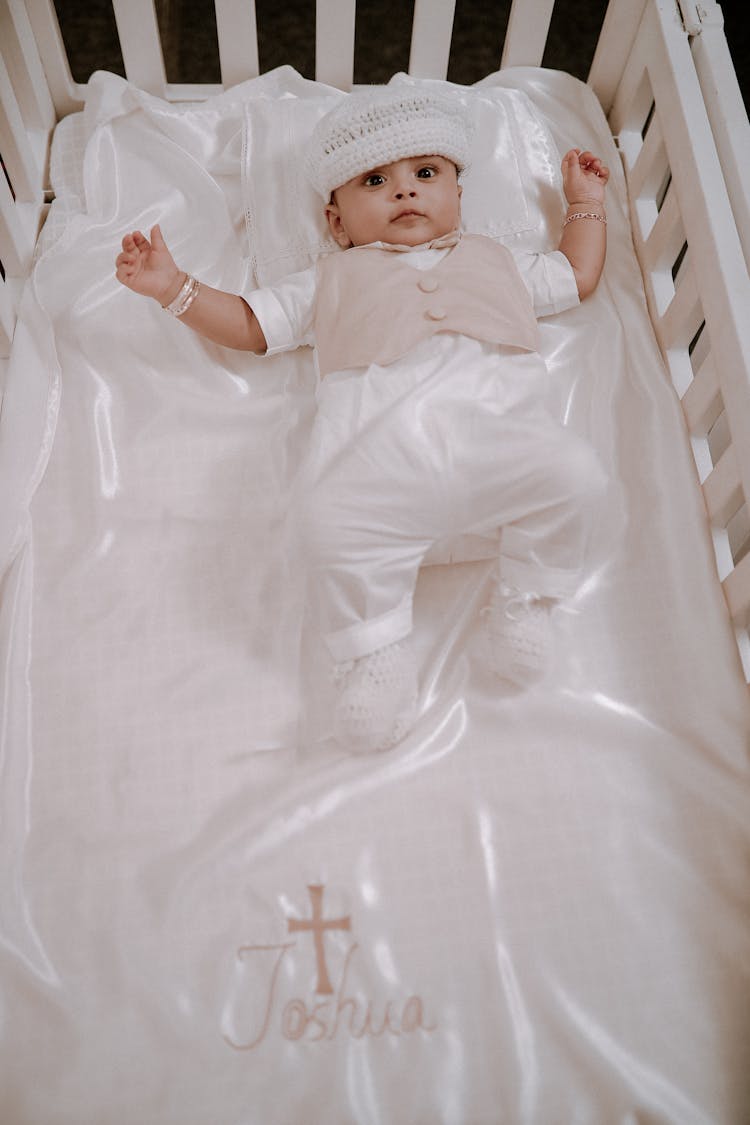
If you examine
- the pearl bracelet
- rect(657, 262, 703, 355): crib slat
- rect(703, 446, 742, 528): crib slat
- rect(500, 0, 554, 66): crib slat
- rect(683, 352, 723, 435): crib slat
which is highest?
rect(500, 0, 554, 66): crib slat

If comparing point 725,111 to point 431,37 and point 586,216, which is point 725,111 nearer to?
Result: point 586,216

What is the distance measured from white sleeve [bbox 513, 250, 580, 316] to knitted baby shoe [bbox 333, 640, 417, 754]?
0.54 metres

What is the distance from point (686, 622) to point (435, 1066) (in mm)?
572

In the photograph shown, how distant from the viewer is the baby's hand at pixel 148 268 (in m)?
1.15

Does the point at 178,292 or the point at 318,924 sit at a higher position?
the point at 178,292

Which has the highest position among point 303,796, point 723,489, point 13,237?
point 13,237

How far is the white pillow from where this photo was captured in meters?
1.34

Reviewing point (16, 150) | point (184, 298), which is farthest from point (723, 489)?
point (16, 150)

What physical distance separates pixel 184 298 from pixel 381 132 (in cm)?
32

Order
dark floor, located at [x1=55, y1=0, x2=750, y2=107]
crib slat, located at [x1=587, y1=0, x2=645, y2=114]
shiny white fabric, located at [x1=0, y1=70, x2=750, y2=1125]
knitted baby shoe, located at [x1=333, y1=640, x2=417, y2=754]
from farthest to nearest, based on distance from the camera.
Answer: dark floor, located at [x1=55, y1=0, x2=750, y2=107]
crib slat, located at [x1=587, y1=0, x2=645, y2=114]
knitted baby shoe, located at [x1=333, y1=640, x2=417, y2=754]
shiny white fabric, located at [x1=0, y1=70, x2=750, y2=1125]

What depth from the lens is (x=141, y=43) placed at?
4.75ft

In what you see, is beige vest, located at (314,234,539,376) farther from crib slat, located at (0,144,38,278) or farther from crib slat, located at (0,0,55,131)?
crib slat, located at (0,0,55,131)

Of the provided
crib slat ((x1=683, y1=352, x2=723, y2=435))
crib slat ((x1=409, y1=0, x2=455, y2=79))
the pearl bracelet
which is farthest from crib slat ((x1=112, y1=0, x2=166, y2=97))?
crib slat ((x1=683, y1=352, x2=723, y2=435))

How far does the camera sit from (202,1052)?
3.05 feet
